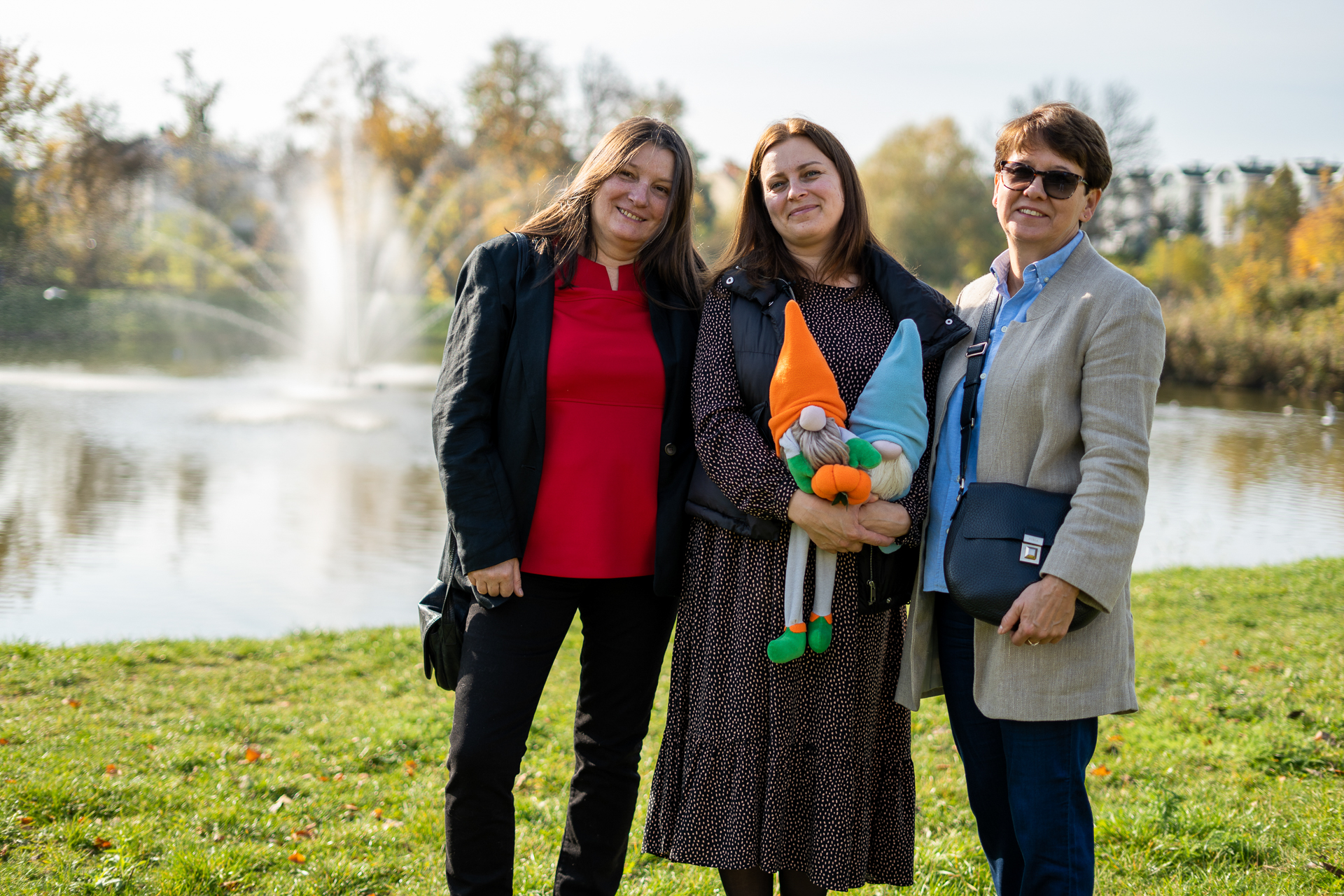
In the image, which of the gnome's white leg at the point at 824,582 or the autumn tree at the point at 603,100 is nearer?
the gnome's white leg at the point at 824,582

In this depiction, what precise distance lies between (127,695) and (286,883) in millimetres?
2283

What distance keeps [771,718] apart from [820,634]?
0.27 m

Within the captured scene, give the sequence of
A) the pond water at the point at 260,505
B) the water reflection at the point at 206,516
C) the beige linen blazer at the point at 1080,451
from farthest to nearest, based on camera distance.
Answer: the pond water at the point at 260,505
the water reflection at the point at 206,516
the beige linen blazer at the point at 1080,451

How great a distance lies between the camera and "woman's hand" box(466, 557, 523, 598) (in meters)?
2.42

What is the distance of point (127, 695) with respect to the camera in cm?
458

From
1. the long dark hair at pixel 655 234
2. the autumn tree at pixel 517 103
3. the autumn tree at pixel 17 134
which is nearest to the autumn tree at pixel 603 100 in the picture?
the autumn tree at pixel 517 103

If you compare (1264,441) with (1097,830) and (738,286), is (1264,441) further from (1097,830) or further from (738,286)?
(738,286)

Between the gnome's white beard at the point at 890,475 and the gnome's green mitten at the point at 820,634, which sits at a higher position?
the gnome's white beard at the point at 890,475

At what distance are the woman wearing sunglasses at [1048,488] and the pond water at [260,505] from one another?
16.6 feet

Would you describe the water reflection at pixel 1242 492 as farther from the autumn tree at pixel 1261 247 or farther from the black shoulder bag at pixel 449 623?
the autumn tree at pixel 1261 247

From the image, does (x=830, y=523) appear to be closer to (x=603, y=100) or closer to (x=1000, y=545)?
(x=1000, y=545)

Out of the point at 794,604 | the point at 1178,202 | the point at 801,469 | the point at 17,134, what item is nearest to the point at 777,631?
the point at 794,604

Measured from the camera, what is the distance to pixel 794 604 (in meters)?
2.29

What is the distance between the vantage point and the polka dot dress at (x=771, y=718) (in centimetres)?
232
